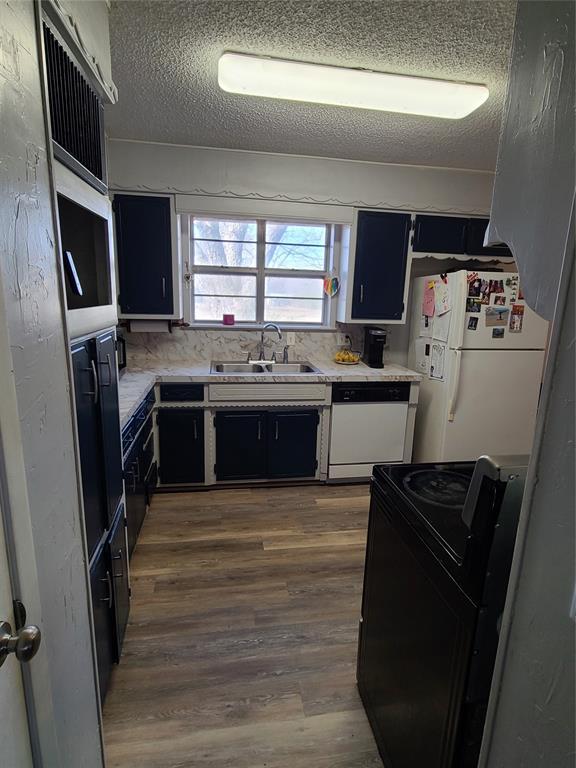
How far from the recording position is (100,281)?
60.8 inches

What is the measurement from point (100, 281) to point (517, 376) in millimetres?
3081

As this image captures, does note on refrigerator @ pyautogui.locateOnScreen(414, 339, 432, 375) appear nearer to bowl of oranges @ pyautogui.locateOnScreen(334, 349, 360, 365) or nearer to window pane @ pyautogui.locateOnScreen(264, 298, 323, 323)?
bowl of oranges @ pyautogui.locateOnScreen(334, 349, 360, 365)

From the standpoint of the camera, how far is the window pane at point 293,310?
3.73m

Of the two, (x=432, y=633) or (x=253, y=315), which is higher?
(x=253, y=315)

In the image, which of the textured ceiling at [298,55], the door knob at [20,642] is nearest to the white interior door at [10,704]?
the door knob at [20,642]

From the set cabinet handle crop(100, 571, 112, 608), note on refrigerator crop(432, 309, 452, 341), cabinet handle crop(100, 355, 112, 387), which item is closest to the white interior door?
cabinet handle crop(100, 571, 112, 608)

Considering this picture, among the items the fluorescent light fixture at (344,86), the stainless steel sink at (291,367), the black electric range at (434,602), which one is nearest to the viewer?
the black electric range at (434,602)

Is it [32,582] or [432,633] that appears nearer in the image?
[32,582]

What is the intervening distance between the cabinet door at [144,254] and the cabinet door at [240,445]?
1.02 m

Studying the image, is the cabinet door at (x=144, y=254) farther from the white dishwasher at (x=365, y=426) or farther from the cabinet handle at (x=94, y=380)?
the cabinet handle at (x=94, y=380)

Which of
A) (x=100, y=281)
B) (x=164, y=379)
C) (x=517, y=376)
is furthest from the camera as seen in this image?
(x=517, y=376)

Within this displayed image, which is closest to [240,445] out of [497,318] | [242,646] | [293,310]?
[293,310]

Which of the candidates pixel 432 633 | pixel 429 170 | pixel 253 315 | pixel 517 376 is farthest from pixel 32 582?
pixel 429 170

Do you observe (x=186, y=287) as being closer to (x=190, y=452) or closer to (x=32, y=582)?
(x=190, y=452)
